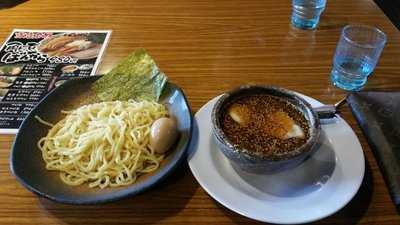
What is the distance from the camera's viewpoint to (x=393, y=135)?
0.90 m

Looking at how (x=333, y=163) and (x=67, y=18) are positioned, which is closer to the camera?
(x=333, y=163)

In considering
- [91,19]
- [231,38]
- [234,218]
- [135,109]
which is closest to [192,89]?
[135,109]

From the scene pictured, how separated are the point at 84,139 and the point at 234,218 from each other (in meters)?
0.41

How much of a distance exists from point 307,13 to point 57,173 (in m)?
1.09

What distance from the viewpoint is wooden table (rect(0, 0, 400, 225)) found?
78 cm

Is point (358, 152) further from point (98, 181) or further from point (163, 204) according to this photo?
point (98, 181)

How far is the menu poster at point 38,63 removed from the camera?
3.49 ft

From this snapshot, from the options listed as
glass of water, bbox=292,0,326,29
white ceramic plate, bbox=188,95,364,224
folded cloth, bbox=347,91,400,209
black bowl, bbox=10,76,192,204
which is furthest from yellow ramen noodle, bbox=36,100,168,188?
glass of water, bbox=292,0,326,29

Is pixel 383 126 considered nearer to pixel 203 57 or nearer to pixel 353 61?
pixel 353 61

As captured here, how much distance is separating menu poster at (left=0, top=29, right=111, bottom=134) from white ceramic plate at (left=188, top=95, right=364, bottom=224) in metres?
0.52

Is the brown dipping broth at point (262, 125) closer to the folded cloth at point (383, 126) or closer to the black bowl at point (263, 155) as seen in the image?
the black bowl at point (263, 155)

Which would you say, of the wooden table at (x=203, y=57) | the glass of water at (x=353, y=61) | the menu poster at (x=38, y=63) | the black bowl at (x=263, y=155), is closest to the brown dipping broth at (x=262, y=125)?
the black bowl at (x=263, y=155)

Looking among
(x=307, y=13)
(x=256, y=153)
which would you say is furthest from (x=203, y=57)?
(x=256, y=153)

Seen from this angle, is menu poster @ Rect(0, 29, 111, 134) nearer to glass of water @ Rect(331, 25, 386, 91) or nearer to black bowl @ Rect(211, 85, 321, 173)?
black bowl @ Rect(211, 85, 321, 173)
